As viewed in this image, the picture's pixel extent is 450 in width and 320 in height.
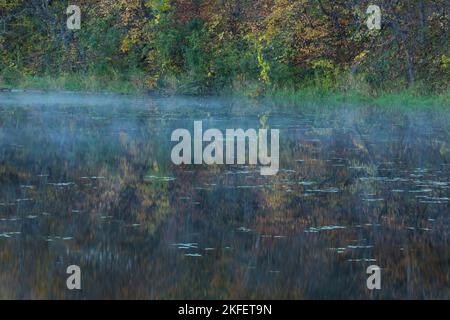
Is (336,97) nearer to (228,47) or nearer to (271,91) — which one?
(271,91)

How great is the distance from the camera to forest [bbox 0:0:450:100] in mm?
29922

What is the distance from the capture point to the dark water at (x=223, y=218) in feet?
22.2

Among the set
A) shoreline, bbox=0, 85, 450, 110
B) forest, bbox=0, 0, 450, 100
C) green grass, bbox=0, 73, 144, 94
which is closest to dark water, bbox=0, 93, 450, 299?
shoreline, bbox=0, 85, 450, 110

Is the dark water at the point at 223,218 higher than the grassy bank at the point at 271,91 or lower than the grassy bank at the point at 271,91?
lower

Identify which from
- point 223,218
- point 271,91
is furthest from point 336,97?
point 223,218

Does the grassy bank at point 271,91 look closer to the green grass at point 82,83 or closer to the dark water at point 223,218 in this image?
the green grass at point 82,83

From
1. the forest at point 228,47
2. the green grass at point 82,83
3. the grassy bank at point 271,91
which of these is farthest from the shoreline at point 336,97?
the green grass at point 82,83

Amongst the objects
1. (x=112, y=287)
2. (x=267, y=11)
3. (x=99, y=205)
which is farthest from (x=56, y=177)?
(x=267, y=11)

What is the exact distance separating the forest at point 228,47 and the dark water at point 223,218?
39.6 ft

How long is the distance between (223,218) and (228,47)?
85.7 feet

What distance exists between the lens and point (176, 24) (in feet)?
122

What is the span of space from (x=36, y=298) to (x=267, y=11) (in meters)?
28.4

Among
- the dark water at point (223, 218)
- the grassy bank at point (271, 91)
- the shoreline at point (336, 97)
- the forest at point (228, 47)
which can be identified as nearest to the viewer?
the dark water at point (223, 218)

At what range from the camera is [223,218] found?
9.36 m
